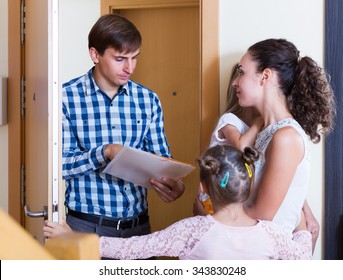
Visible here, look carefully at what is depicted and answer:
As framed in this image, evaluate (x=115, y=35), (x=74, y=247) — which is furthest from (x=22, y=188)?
(x=74, y=247)

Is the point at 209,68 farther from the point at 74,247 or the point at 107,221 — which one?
the point at 74,247

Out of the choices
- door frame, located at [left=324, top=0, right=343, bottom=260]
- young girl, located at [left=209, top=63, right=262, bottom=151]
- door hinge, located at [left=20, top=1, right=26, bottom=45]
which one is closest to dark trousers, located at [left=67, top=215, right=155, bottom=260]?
young girl, located at [left=209, top=63, right=262, bottom=151]

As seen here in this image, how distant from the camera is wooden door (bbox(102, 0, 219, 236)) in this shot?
3320mm

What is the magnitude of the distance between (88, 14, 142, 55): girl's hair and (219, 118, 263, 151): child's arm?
48cm

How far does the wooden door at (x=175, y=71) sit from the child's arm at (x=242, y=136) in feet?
4.81

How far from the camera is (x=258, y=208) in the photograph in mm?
1560

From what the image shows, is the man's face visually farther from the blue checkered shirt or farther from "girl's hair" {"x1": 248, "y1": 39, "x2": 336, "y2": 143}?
"girl's hair" {"x1": 248, "y1": 39, "x2": 336, "y2": 143}

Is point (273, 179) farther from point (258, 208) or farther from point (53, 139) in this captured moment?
point (53, 139)

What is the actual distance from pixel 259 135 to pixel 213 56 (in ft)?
1.87

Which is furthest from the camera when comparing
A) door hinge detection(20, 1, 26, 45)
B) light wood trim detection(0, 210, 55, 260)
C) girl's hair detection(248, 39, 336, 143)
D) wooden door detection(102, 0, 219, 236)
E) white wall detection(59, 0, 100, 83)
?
wooden door detection(102, 0, 219, 236)

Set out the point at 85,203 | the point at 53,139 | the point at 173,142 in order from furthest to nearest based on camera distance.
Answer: the point at 173,142
the point at 85,203
the point at 53,139

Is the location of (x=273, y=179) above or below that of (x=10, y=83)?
below

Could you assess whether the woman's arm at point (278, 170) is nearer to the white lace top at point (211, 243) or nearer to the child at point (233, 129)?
the white lace top at point (211, 243)
